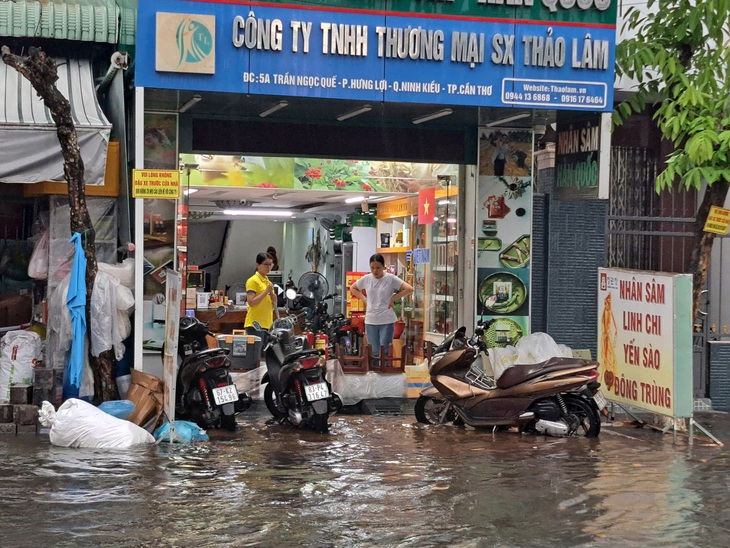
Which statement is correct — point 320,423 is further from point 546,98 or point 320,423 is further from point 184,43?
point 546,98

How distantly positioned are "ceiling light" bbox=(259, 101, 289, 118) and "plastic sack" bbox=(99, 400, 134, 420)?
3837 mm

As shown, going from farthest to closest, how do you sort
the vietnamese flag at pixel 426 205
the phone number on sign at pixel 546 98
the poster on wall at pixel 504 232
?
the vietnamese flag at pixel 426 205 → the poster on wall at pixel 504 232 → the phone number on sign at pixel 546 98

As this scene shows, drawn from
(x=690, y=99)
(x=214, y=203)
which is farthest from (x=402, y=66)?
(x=214, y=203)

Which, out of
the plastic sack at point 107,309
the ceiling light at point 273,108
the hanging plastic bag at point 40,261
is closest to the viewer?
the plastic sack at point 107,309

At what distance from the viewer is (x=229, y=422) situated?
11.6m

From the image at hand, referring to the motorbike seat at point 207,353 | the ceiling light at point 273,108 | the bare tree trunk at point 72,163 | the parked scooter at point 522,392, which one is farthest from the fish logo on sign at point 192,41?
the parked scooter at point 522,392

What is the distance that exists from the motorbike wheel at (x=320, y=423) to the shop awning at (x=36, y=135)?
11.3ft

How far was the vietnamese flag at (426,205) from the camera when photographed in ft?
51.8

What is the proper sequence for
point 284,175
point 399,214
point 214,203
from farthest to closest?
point 214,203 < point 399,214 < point 284,175

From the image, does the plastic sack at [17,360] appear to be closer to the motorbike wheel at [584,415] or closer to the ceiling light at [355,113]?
the ceiling light at [355,113]

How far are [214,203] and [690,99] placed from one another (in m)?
10.7

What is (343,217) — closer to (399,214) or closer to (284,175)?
(399,214)

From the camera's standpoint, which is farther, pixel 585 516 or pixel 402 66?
pixel 402 66

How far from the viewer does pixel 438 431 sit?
12078 millimetres
